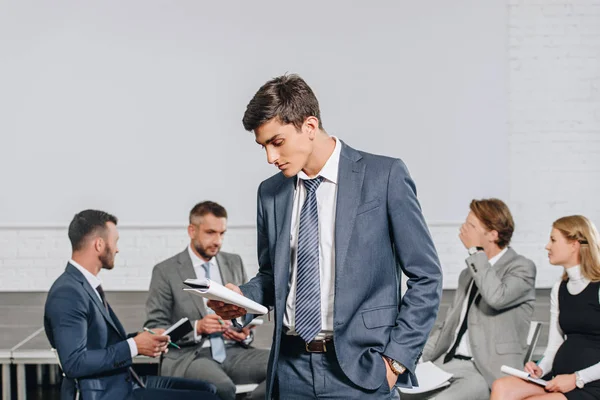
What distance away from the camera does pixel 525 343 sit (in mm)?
3744

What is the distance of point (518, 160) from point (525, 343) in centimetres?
392

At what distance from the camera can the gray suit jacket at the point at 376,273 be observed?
83.1 inches

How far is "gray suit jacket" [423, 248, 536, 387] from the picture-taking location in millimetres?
3658

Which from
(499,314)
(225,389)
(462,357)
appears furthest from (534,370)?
(225,389)

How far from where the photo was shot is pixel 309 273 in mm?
2174

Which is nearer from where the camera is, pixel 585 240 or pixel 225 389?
pixel 585 240

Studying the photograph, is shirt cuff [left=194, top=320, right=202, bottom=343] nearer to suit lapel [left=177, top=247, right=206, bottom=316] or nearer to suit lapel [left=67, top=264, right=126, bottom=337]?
suit lapel [left=177, top=247, right=206, bottom=316]

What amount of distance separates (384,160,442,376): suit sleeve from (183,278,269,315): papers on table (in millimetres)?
352

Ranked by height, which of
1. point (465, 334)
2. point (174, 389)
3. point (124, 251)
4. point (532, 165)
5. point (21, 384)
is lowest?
point (21, 384)

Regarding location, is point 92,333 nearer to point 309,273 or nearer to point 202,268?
point 202,268

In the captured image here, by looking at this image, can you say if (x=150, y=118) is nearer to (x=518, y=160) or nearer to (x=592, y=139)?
(x=518, y=160)

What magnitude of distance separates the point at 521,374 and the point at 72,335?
1670 mm

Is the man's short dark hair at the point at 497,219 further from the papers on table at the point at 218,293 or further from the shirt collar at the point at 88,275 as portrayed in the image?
the papers on table at the point at 218,293

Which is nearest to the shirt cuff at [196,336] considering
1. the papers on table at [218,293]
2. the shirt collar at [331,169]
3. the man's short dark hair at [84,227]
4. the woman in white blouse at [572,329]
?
the man's short dark hair at [84,227]
